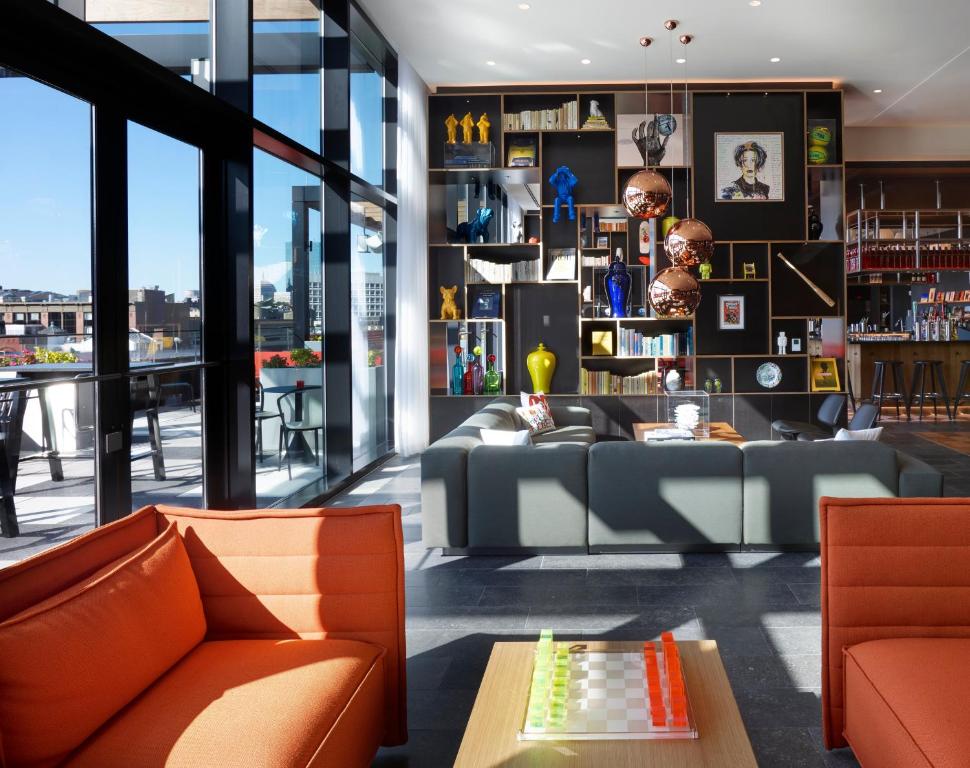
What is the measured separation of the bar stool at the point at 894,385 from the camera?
1255 centimetres

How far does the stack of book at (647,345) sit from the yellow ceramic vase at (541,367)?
0.76 m

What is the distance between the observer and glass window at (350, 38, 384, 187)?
7590 mm

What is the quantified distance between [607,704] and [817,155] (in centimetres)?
826

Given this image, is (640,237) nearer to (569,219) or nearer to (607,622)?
(569,219)

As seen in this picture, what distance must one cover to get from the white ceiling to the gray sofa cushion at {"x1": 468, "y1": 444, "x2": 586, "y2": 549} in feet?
12.8

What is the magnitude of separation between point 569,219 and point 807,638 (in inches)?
248

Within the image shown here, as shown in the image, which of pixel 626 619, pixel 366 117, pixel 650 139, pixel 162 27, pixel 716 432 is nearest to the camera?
pixel 626 619

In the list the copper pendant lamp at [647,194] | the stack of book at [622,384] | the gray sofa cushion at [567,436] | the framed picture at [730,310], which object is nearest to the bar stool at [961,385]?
the framed picture at [730,310]

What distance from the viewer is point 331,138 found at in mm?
6965

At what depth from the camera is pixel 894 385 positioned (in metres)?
13.2

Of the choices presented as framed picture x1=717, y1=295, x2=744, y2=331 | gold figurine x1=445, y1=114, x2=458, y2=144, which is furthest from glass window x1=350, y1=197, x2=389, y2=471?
framed picture x1=717, y1=295, x2=744, y2=331

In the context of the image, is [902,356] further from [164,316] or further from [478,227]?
[164,316]

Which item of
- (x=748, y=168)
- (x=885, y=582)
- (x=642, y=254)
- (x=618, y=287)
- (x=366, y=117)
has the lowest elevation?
(x=885, y=582)

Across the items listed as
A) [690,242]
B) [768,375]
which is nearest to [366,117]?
Result: [690,242]
